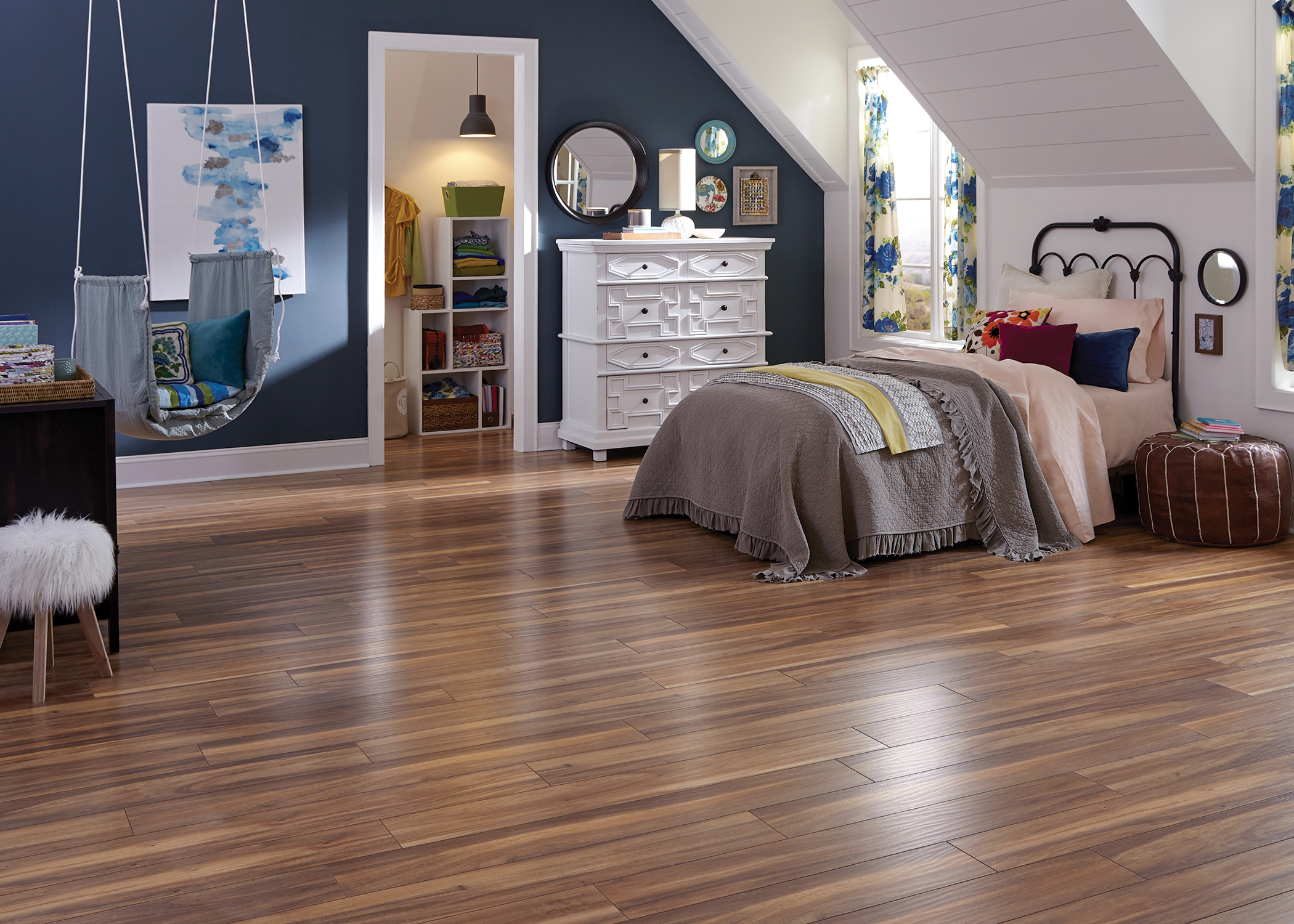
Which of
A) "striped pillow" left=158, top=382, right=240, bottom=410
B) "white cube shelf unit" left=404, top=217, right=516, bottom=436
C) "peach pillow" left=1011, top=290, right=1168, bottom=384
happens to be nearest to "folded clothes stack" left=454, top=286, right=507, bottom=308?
"white cube shelf unit" left=404, top=217, right=516, bottom=436

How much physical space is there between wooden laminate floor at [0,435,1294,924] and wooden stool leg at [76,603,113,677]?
0.08 metres

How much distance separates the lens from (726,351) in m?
7.09

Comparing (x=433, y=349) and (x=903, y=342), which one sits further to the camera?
(x=433, y=349)

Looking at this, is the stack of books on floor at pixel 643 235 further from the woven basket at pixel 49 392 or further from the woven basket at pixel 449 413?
the woven basket at pixel 49 392

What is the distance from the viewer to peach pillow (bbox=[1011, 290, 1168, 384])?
543cm

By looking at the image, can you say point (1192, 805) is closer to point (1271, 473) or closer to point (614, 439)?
point (1271, 473)

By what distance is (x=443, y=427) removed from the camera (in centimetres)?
779

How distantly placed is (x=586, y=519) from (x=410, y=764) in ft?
8.42

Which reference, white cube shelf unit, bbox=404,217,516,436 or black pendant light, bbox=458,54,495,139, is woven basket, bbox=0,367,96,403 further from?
black pendant light, bbox=458,54,495,139

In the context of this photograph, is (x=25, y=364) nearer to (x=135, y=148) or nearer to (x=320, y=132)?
(x=135, y=148)

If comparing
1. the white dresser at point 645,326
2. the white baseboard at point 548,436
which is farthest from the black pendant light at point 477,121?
the white baseboard at point 548,436

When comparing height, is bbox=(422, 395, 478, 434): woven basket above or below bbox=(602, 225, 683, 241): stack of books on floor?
below

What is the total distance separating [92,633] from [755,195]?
5.11 m

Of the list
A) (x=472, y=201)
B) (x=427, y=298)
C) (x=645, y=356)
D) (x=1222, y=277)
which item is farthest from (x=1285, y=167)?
(x=427, y=298)
